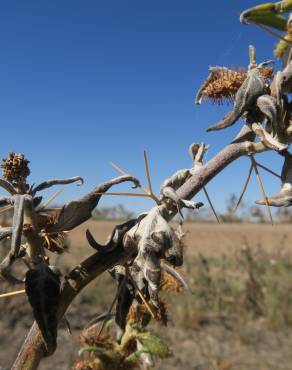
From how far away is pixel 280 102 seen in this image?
125 centimetres

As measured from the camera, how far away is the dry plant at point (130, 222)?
1.06m

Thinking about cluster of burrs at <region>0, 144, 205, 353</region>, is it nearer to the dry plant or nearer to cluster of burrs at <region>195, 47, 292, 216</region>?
the dry plant

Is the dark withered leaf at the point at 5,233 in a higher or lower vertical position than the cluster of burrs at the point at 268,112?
lower

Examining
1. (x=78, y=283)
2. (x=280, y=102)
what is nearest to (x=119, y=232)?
(x=78, y=283)

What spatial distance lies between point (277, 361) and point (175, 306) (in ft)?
12.2

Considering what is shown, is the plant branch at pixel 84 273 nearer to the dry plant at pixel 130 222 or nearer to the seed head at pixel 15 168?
the dry plant at pixel 130 222

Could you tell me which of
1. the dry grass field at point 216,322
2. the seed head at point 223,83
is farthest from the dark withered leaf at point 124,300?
the dry grass field at point 216,322

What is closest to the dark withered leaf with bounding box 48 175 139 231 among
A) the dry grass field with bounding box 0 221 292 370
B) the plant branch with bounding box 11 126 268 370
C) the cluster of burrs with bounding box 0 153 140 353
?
the cluster of burrs with bounding box 0 153 140 353

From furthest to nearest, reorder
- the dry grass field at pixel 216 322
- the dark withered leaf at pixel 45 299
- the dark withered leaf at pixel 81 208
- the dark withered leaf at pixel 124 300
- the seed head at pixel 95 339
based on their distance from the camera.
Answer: the dry grass field at pixel 216 322, the seed head at pixel 95 339, the dark withered leaf at pixel 124 300, the dark withered leaf at pixel 81 208, the dark withered leaf at pixel 45 299

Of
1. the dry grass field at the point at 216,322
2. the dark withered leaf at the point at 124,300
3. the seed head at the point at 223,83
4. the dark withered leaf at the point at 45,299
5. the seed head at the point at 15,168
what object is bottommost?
the dry grass field at the point at 216,322

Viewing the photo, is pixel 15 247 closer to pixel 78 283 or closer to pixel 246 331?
pixel 78 283

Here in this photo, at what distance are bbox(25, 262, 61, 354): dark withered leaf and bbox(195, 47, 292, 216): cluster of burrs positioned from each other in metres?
0.64

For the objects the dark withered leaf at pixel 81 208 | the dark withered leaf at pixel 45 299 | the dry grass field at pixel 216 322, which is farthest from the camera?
the dry grass field at pixel 216 322

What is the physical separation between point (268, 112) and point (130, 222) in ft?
1.67
